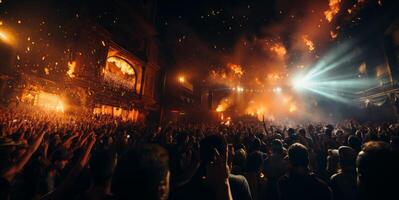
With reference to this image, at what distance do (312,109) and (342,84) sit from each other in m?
7.53

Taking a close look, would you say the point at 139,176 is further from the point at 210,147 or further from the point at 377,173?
the point at 377,173

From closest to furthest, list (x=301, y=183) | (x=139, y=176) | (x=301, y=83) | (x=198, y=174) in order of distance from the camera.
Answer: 1. (x=139, y=176)
2. (x=198, y=174)
3. (x=301, y=183)
4. (x=301, y=83)

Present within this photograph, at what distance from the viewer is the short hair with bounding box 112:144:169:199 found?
1296 millimetres

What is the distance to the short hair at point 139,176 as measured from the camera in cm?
130

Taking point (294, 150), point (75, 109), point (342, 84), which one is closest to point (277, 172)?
point (294, 150)

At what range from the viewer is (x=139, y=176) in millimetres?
1301

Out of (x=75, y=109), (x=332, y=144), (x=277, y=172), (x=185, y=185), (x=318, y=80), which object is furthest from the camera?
(x=318, y=80)

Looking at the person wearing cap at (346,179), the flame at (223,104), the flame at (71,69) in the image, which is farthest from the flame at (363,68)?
the flame at (71,69)

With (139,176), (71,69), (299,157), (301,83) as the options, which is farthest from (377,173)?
(301,83)

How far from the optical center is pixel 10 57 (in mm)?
13781

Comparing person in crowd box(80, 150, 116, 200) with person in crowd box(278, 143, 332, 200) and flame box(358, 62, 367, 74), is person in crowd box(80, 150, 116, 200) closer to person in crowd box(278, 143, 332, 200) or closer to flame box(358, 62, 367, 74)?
person in crowd box(278, 143, 332, 200)

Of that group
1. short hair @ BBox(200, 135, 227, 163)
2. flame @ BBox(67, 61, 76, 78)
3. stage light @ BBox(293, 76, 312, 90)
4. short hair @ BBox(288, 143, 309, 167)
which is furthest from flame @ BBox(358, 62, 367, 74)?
flame @ BBox(67, 61, 76, 78)

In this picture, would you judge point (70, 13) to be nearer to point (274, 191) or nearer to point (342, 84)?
point (274, 191)

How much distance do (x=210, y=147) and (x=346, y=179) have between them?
246cm
